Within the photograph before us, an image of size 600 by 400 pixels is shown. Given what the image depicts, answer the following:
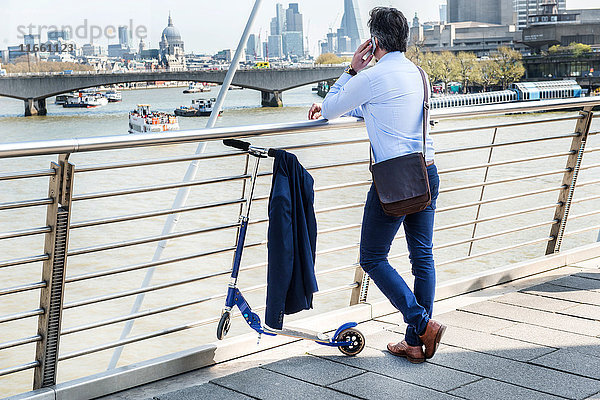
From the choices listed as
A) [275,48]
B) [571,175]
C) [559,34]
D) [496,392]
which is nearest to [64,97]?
[275,48]

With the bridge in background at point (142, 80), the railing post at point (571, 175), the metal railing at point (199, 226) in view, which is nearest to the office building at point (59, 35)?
the bridge in background at point (142, 80)

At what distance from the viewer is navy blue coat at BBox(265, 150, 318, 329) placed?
2949 mm

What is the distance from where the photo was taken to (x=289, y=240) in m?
2.96

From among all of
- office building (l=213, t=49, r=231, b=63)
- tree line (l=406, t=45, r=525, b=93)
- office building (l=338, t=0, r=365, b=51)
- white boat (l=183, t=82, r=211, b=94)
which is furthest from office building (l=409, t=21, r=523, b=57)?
office building (l=338, t=0, r=365, b=51)

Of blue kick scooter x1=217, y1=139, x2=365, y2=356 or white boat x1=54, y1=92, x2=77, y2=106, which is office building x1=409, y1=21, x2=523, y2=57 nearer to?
white boat x1=54, y1=92, x2=77, y2=106

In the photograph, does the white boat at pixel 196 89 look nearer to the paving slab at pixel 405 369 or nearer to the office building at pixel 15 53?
the office building at pixel 15 53

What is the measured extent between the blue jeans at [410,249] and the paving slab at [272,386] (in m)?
0.47

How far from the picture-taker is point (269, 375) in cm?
304

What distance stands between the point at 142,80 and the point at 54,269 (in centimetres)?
5101

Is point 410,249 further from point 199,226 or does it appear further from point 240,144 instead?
point 199,226

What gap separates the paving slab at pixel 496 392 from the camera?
110 inches

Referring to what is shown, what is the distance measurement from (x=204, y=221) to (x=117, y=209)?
9.50ft

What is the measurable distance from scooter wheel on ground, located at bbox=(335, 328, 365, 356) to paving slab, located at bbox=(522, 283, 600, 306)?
1372 millimetres

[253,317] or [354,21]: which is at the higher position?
[354,21]
